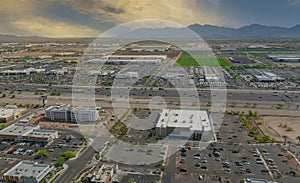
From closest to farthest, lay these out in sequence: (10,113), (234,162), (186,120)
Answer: (234,162), (186,120), (10,113)

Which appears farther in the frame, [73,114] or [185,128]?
[73,114]

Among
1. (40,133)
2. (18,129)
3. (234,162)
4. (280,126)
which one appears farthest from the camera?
(280,126)

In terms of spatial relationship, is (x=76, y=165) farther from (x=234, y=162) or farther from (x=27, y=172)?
(x=234, y=162)

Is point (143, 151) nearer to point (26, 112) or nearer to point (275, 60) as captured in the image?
point (26, 112)

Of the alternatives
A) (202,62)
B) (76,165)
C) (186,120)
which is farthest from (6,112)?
(202,62)

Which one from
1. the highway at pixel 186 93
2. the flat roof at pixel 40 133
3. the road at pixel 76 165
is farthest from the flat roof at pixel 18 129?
the highway at pixel 186 93

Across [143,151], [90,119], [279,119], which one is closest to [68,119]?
[90,119]

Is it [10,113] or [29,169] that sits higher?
[10,113]

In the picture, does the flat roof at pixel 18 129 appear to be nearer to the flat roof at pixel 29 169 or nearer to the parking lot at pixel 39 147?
the parking lot at pixel 39 147

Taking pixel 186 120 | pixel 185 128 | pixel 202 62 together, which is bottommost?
pixel 185 128
